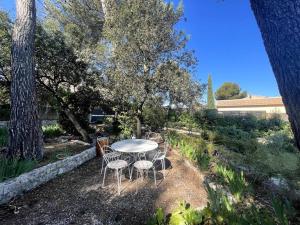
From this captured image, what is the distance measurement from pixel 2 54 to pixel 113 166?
6.56 m

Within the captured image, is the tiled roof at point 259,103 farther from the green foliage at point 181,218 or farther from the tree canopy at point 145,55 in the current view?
the green foliage at point 181,218

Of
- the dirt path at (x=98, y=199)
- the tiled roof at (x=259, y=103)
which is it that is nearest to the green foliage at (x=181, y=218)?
the dirt path at (x=98, y=199)

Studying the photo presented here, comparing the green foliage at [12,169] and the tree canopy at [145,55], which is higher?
the tree canopy at [145,55]

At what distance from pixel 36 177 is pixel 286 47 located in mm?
5708

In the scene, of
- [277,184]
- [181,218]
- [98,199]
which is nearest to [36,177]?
[98,199]

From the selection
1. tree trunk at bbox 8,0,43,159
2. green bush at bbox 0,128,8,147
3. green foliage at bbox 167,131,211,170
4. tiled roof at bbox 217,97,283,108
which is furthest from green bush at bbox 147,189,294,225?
tiled roof at bbox 217,97,283,108

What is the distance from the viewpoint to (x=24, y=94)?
6008 mm

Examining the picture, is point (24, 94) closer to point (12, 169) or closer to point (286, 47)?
point (12, 169)

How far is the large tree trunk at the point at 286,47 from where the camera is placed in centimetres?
151

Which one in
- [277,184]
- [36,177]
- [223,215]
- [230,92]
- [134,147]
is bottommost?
[277,184]

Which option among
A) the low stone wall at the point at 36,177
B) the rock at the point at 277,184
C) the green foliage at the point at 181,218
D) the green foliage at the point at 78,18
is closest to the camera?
the green foliage at the point at 181,218

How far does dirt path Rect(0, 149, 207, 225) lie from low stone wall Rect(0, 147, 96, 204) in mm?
162

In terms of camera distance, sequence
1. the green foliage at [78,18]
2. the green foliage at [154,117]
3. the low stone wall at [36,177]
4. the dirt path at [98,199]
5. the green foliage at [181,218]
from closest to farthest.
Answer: the green foliage at [181,218]
the dirt path at [98,199]
the low stone wall at [36,177]
the green foliage at [154,117]
the green foliage at [78,18]

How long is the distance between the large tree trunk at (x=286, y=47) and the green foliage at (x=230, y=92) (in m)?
57.3
